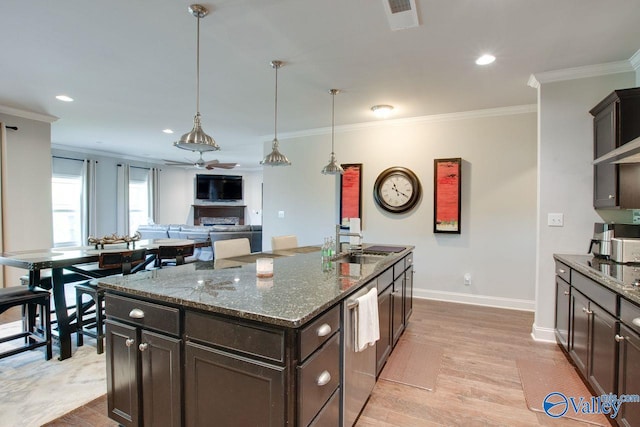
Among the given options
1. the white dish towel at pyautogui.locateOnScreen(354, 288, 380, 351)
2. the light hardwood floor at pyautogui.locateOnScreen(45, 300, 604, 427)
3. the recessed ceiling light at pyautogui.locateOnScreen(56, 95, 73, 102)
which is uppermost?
the recessed ceiling light at pyautogui.locateOnScreen(56, 95, 73, 102)

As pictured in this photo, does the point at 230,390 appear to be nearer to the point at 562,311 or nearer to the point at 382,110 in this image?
the point at 562,311

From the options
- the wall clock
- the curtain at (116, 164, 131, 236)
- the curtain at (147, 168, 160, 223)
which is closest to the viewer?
the wall clock

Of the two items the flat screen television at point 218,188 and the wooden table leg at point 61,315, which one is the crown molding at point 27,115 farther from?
the flat screen television at point 218,188

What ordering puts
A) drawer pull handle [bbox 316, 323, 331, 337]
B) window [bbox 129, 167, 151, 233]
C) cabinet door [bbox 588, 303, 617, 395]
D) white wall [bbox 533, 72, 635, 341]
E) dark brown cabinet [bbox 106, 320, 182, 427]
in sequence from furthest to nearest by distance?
window [bbox 129, 167, 151, 233] < white wall [bbox 533, 72, 635, 341] < cabinet door [bbox 588, 303, 617, 395] < dark brown cabinet [bbox 106, 320, 182, 427] < drawer pull handle [bbox 316, 323, 331, 337]

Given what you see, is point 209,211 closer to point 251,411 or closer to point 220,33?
point 220,33

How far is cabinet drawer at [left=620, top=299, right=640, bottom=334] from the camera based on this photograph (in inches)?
60.8

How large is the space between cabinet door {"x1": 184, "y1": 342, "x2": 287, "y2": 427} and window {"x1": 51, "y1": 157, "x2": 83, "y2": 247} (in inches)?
284

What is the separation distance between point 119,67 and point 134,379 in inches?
109

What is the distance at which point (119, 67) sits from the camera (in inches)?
117

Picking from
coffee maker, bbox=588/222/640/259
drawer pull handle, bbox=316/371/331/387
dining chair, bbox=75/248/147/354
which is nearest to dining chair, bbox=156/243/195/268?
dining chair, bbox=75/248/147/354

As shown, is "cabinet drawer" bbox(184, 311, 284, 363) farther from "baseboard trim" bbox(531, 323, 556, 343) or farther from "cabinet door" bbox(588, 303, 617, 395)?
"baseboard trim" bbox(531, 323, 556, 343)

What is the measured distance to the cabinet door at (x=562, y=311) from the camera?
2.61 metres

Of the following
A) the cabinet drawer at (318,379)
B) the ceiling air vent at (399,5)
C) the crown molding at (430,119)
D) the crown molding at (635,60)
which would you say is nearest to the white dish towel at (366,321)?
the cabinet drawer at (318,379)

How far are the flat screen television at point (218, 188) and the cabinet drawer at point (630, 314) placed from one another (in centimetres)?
981
